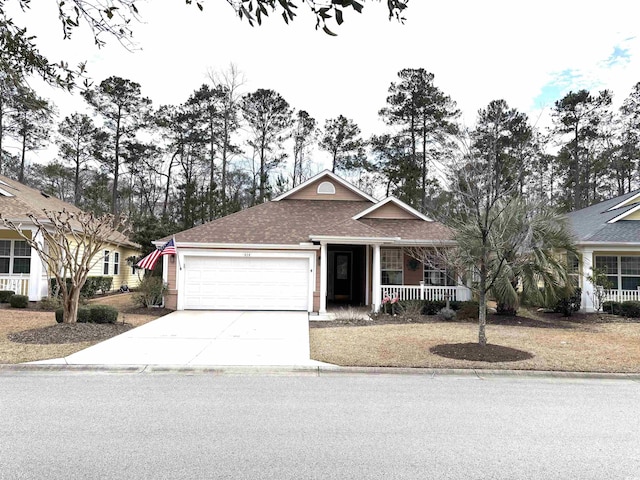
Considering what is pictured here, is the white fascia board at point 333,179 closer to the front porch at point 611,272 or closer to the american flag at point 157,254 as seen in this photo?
the american flag at point 157,254

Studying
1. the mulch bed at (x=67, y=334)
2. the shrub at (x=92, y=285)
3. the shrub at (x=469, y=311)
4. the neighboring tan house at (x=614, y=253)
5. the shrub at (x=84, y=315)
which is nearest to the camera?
the mulch bed at (x=67, y=334)

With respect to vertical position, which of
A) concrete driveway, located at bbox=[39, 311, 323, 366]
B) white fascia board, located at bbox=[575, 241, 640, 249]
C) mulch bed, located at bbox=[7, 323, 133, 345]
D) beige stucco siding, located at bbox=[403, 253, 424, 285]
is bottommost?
concrete driveway, located at bbox=[39, 311, 323, 366]

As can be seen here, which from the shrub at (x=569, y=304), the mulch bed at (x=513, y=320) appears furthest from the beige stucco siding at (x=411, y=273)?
the shrub at (x=569, y=304)

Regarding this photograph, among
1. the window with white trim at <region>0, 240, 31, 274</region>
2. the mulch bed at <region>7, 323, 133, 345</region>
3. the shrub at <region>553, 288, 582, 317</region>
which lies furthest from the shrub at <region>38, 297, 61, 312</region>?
the shrub at <region>553, 288, 582, 317</region>

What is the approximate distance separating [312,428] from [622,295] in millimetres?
16494

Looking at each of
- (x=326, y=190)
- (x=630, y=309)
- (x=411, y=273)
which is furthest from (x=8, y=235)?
(x=630, y=309)

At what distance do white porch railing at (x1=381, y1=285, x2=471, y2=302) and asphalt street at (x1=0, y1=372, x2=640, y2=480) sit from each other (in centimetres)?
919

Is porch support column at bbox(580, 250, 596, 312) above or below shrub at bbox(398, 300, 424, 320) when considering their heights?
above

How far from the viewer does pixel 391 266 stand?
18469mm

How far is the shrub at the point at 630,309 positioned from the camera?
52.5 ft

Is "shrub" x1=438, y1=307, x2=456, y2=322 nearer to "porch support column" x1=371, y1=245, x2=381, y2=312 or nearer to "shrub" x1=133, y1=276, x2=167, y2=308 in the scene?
"porch support column" x1=371, y1=245, x2=381, y2=312

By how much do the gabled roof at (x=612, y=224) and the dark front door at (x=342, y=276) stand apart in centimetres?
892

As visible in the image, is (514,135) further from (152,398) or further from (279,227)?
(152,398)

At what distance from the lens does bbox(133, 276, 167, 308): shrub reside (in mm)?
16391
